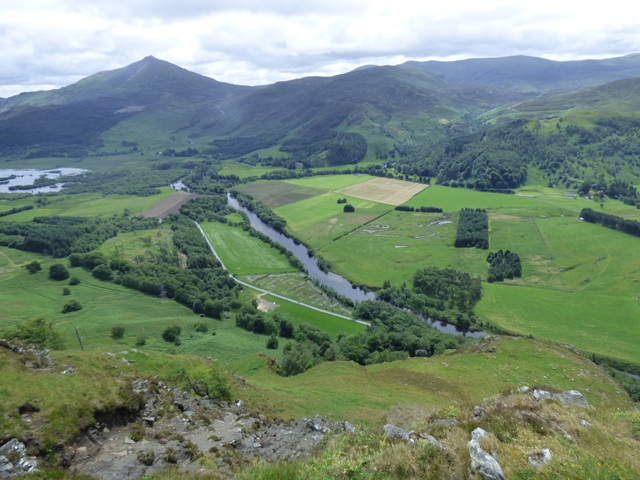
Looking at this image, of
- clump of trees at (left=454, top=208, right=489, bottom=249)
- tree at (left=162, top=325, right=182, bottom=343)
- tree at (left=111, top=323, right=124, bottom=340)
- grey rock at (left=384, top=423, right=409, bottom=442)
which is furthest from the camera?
clump of trees at (left=454, top=208, right=489, bottom=249)

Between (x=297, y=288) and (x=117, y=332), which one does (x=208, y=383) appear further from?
(x=297, y=288)

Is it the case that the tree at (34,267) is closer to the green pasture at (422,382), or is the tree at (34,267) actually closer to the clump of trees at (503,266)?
the green pasture at (422,382)

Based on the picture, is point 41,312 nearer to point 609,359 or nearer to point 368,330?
point 368,330

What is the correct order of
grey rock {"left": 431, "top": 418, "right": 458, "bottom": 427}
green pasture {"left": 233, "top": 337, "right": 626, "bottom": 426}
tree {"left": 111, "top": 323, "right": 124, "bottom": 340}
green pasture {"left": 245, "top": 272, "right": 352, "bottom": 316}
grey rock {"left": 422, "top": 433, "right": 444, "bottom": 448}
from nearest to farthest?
grey rock {"left": 422, "top": 433, "right": 444, "bottom": 448} → grey rock {"left": 431, "top": 418, "right": 458, "bottom": 427} → green pasture {"left": 233, "top": 337, "right": 626, "bottom": 426} → tree {"left": 111, "top": 323, "right": 124, "bottom": 340} → green pasture {"left": 245, "top": 272, "right": 352, "bottom": 316}

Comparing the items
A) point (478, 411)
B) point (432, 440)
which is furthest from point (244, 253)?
point (432, 440)

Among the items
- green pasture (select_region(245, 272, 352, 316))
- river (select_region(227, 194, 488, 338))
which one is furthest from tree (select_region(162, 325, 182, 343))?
river (select_region(227, 194, 488, 338))

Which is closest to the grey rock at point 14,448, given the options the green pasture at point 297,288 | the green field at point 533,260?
the green pasture at point 297,288

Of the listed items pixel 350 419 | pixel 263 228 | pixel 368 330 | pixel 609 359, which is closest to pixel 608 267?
pixel 609 359

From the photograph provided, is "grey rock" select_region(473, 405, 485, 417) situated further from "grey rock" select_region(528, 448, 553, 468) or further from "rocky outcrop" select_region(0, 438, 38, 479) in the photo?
"rocky outcrop" select_region(0, 438, 38, 479)
